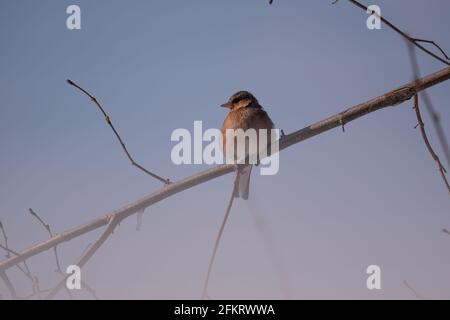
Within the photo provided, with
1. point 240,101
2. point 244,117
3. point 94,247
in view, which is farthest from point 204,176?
point 240,101

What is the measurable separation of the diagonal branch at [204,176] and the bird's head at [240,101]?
8.67ft

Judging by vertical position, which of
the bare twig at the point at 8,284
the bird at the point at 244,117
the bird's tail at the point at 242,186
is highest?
the bird at the point at 244,117

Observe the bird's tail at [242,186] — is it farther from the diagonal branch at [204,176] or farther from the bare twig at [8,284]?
the bare twig at [8,284]

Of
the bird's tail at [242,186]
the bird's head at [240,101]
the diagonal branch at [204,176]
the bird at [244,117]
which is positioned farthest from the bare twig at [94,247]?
the bird's head at [240,101]

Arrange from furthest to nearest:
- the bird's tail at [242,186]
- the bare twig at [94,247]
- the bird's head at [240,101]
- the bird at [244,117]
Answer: the bird's head at [240,101], the bird at [244,117], the bird's tail at [242,186], the bare twig at [94,247]

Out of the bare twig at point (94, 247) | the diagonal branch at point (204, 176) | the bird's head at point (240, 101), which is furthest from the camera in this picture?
the bird's head at point (240, 101)

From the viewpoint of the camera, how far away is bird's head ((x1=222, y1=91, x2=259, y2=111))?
519 cm

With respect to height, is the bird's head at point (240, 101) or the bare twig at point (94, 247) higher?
the bird's head at point (240, 101)

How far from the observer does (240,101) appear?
527 cm

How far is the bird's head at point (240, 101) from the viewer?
17.0 feet

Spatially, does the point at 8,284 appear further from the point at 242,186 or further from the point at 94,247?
the point at 242,186

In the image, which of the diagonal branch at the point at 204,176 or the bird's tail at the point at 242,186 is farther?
the bird's tail at the point at 242,186

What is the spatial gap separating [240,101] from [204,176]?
2852 millimetres
